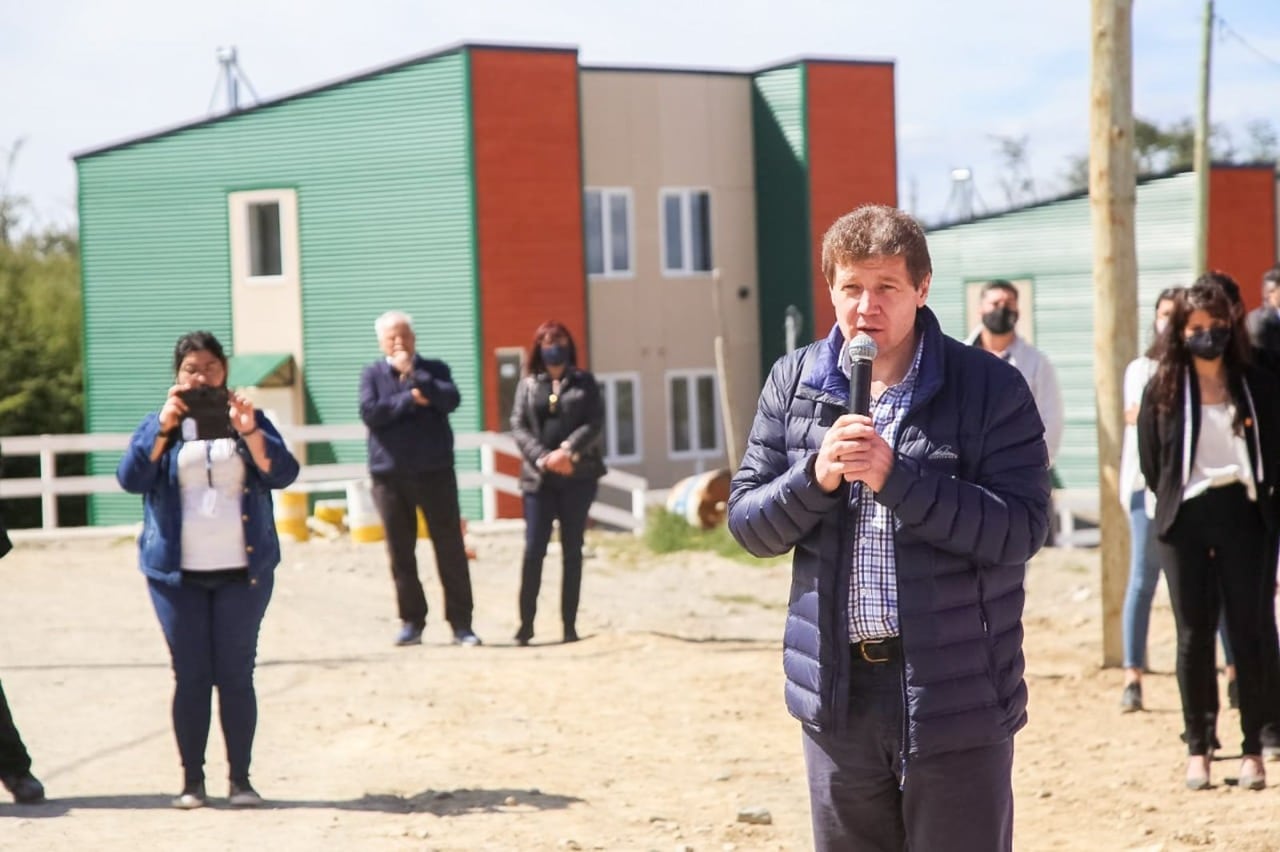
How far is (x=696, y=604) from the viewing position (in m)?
15.7

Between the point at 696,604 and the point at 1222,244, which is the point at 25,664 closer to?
the point at 696,604

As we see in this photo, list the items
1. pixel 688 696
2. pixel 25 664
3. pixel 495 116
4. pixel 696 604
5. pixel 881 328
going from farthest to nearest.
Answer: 1. pixel 495 116
2. pixel 696 604
3. pixel 25 664
4. pixel 688 696
5. pixel 881 328

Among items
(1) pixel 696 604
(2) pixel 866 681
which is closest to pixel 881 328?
(2) pixel 866 681

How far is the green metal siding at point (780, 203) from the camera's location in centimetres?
3388

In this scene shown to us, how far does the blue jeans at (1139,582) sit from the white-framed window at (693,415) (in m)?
24.2

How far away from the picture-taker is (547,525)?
40.8ft

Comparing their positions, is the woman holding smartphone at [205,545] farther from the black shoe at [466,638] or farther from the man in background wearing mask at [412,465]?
the black shoe at [466,638]

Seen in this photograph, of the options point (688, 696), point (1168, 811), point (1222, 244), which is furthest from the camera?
point (1222, 244)

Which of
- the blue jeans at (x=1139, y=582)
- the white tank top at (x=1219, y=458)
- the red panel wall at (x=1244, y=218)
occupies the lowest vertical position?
the blue jeans at (x=1139, y=582)

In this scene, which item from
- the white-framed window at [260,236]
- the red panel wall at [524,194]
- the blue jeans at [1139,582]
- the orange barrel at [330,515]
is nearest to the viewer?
the blue jeans at [1139,582]

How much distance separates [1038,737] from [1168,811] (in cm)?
181

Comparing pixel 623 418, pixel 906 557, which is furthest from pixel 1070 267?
pixel 906 557

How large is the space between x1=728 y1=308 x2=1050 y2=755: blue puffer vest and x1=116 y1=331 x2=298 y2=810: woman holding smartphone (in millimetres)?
3904

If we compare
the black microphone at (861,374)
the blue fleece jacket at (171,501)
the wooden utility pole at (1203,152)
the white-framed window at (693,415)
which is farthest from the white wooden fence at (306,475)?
the black microphone at (861,374)
